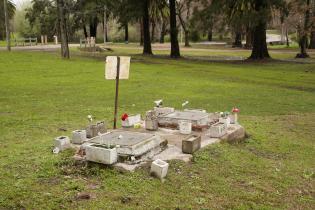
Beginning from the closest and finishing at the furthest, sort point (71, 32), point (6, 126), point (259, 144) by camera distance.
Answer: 1. point (259, 144)
2. point (6, 126)
3. point (71, 32)

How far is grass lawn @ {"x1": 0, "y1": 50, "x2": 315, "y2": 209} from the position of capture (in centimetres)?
557

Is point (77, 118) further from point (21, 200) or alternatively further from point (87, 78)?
point (87, 78)

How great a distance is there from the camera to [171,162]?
6656 millimetres

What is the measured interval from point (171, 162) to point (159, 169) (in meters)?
0.65

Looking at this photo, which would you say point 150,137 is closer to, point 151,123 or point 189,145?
point 189,145

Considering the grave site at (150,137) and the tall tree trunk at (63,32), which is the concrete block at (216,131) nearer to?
the grave site at (150,137)

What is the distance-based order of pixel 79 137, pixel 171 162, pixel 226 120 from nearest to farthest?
pixel 171 162 → pixel 79 137 → pixel 226 120

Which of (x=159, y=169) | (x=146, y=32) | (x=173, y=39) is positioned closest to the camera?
(x=159, y=169)

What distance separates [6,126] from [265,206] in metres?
6.45

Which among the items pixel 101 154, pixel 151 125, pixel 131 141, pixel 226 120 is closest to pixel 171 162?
pixel 131 141

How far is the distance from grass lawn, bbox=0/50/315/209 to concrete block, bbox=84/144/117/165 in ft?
0.42

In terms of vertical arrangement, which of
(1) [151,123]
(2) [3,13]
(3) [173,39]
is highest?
(2) [3,13]

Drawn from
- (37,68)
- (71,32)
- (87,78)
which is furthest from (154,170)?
(71,32)

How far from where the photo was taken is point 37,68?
73.5 feet
